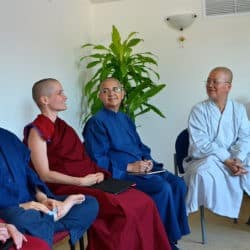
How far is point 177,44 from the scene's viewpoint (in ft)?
14.0

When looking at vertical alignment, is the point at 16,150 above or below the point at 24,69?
below

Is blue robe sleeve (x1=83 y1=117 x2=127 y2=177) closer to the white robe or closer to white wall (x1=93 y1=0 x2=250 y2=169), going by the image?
the white robe

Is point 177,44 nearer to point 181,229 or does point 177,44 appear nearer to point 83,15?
point 83,15

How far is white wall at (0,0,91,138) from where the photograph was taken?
9.84 ft

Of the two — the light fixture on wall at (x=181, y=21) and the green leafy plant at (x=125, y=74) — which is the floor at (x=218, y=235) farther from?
the light fixture on wall at (x=181, y=21)

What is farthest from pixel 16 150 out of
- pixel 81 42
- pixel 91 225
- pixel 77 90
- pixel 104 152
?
pixel 81 42

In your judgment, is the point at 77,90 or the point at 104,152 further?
the point at 77,90

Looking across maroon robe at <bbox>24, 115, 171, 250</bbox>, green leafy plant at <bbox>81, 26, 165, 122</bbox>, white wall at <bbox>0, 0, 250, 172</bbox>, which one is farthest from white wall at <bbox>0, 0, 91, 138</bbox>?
maroon robe at <bbox>24, 115, 171, 250</bbox>

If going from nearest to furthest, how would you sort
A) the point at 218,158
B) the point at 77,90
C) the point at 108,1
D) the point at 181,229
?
the point at 181,229
the point at 218,158
the point at 77,90
the point at 108,1

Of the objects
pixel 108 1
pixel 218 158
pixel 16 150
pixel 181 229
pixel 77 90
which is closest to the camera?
pixel 16 150

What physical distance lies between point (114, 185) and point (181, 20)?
2.10 m

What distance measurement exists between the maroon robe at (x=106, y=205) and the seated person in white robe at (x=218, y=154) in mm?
548

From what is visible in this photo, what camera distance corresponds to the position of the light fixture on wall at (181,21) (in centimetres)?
413

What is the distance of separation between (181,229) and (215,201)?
12.9 inches
